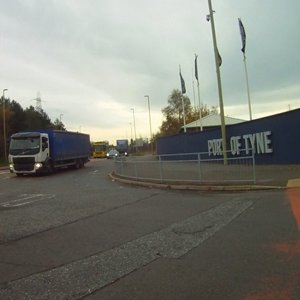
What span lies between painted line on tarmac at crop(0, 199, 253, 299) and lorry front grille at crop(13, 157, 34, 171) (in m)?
23.6

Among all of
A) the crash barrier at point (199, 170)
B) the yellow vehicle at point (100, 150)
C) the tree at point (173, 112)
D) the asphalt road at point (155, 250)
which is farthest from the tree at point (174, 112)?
the asphalt road at point (155, 250)

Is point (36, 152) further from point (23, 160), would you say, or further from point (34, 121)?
point (34, 121)

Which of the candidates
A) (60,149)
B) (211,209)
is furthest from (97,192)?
(60,149)

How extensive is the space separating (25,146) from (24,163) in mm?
1159

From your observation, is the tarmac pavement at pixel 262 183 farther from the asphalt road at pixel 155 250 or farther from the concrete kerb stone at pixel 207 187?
the asphalt road at pixel 155 250

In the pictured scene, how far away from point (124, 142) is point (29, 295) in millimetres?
87360

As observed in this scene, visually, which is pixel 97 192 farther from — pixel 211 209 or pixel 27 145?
pixel 27 145

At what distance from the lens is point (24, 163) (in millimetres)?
32500

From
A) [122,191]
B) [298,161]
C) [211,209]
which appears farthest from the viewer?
[298,161]

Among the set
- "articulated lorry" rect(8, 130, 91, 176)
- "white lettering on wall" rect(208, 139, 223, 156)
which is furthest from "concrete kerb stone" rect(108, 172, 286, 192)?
"articulated lorry" rect(8, 130, 91, 176)

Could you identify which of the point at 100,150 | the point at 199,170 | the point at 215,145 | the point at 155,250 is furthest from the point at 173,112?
the point at 155,250

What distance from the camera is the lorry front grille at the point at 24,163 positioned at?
32406 millimetres

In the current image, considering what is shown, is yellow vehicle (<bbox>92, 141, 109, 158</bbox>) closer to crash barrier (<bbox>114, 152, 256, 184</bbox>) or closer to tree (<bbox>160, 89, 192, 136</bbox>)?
tree (<bbox>160, 89, 192, 136</bbox>)

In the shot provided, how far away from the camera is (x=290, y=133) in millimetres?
23438
